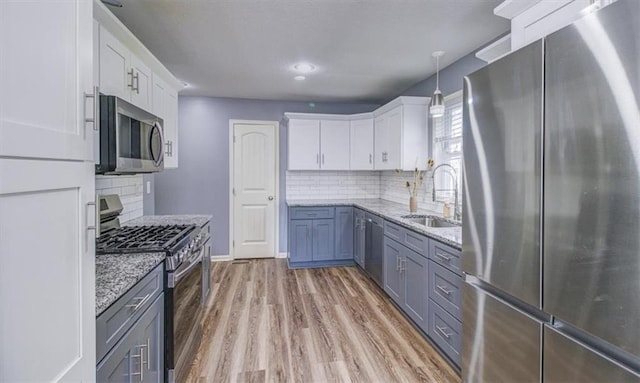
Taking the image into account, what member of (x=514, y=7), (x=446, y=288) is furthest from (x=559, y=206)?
(x=446, y=288)

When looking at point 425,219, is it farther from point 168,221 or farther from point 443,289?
point 168,221

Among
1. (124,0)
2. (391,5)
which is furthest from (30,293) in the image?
(391,5)

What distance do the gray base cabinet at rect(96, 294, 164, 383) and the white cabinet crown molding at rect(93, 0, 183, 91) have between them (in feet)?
4.87

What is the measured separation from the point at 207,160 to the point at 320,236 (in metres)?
2.01

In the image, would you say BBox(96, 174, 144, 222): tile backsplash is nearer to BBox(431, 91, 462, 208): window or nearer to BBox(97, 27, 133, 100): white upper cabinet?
BBox(97, 27, 133, 100): white upper cabinet

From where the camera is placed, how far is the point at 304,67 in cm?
346

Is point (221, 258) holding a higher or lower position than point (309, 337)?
higher

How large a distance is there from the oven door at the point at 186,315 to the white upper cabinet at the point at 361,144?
289cm

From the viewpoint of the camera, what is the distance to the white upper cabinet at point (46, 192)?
61cm

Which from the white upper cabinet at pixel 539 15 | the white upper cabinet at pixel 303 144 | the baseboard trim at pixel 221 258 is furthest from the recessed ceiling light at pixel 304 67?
the baseboard trim at pixel 221 258

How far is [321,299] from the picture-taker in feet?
11.3

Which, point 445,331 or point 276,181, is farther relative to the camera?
point 276,181

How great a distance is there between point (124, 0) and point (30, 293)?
2159mm

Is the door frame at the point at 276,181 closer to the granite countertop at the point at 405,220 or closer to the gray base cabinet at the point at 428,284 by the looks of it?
the granite countertop at the point at 405,220
